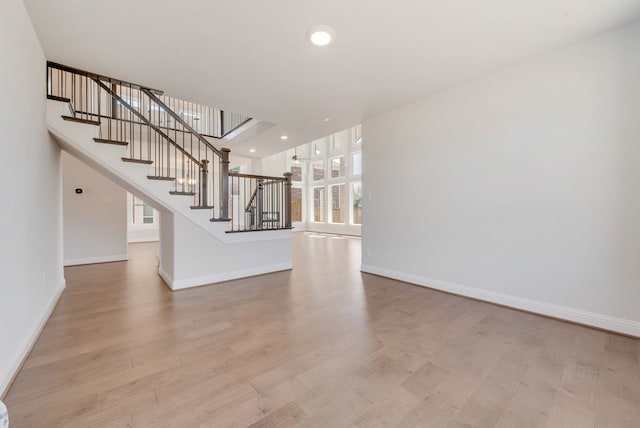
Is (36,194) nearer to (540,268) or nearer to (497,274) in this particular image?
(497,274)

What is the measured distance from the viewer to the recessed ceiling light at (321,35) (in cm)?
237

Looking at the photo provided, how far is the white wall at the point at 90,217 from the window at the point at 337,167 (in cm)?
761

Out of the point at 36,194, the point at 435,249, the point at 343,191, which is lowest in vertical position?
the point at 435,249

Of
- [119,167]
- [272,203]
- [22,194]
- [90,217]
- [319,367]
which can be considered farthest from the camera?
[90,217]

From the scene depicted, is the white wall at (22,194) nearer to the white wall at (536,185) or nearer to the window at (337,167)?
the white wall at (536,185)

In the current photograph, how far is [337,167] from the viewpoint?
11.4 meters

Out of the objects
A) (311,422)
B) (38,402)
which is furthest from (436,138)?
(38,402)

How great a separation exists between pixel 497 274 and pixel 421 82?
2595 millimetres

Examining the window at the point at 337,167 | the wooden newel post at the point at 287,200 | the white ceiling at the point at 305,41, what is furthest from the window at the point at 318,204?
the white ceiling at the point at 305,41

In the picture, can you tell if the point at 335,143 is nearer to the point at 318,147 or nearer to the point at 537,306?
the point at 318,147

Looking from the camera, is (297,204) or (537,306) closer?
(537,306)

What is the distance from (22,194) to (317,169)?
34.7 ft

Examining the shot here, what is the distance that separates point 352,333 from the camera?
2.51 m

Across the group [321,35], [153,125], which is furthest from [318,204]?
[321,35]
